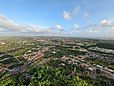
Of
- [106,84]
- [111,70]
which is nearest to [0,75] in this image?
[106,84]

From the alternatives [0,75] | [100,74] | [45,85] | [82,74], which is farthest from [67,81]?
[0,75]

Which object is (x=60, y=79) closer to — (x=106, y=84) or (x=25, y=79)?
(x=25, y=79)

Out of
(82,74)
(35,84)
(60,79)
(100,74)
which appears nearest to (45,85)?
(35,84)

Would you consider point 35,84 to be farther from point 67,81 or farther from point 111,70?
point 111,70

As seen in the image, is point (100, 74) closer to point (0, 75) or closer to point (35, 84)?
point (35, 84)

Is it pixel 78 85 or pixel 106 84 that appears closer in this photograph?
pixel 78 85

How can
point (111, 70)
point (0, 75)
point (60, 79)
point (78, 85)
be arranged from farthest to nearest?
point (111, 70), point (0, 75), point (60, 79), point (78, 85)

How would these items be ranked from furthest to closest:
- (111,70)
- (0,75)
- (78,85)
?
(111,70) < (0,75) < (78,85)

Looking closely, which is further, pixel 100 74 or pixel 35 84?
pixel 100 74

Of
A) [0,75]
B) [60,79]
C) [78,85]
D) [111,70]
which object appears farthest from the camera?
[111,70]
